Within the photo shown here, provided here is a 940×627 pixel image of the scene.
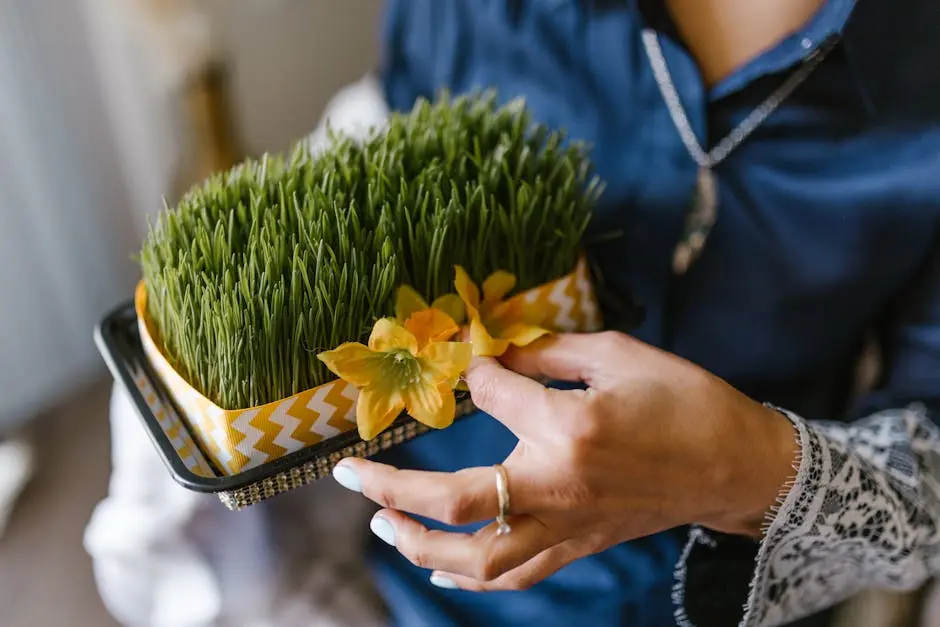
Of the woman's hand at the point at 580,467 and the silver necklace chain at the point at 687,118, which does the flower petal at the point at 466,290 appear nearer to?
the woman's hand at the point at 580,467

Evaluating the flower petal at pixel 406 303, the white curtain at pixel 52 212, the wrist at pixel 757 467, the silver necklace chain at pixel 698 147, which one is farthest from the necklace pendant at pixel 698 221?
the white curtain at pixel 52 212

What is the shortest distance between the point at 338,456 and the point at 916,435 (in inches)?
19.8

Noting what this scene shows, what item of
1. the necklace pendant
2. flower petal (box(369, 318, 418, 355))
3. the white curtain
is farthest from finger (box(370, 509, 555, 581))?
the white curtain

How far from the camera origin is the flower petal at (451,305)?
21.8 inches

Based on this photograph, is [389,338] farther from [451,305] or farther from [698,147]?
[698,147]

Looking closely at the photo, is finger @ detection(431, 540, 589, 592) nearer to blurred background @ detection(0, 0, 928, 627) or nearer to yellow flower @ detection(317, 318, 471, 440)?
yellow flower @ detection(317, 318, 471, 440)

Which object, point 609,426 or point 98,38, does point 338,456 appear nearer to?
point 609,426

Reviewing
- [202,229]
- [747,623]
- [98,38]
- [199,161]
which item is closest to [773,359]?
[747,623]

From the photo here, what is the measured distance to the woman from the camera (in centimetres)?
58

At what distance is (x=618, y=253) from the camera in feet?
2.41

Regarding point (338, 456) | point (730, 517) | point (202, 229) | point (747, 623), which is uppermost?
point (202, 229)

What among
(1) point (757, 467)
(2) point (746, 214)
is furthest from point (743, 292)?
(1) point (757, 467)

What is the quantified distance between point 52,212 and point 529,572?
1.01 metres

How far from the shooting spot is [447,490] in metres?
0.48
